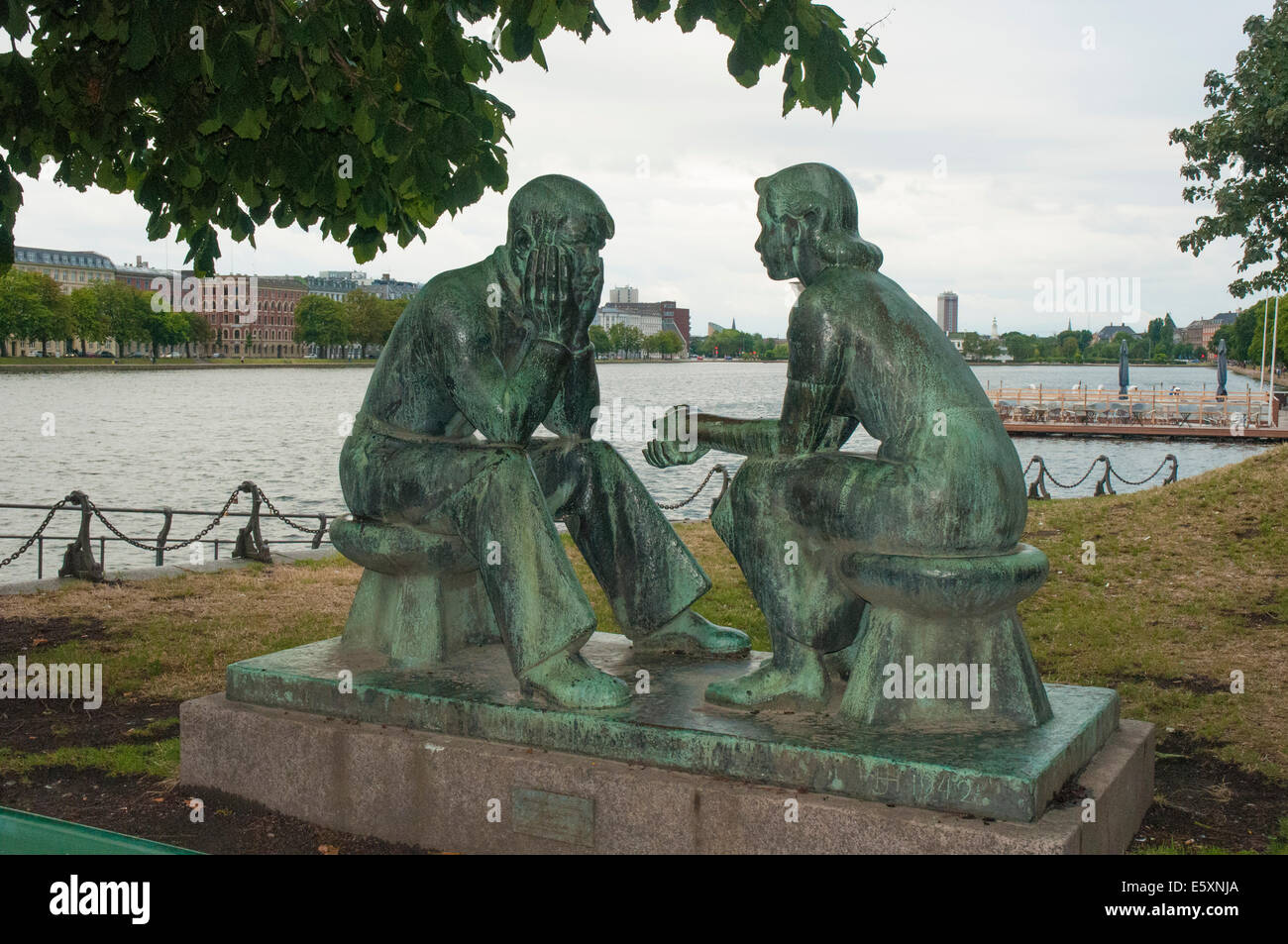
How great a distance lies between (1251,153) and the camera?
12.8 metres

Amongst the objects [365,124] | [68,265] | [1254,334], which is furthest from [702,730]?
[68,265]

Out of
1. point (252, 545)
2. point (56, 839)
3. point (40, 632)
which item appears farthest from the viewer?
point (252, 545)

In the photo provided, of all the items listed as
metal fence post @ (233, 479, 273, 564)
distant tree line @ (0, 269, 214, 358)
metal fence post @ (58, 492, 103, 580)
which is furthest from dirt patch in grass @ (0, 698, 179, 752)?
distant tree line @ (0, 269, 214, 358)

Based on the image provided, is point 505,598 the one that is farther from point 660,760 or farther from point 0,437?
point 0,437

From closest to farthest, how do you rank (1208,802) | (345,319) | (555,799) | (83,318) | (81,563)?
(555,799), (1208,802), (81,563), (83,318), (345,319)

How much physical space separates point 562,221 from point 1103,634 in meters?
5.18

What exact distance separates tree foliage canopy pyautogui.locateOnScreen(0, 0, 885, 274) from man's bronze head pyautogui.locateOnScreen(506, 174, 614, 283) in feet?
2.13

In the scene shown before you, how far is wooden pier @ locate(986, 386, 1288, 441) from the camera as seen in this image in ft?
142

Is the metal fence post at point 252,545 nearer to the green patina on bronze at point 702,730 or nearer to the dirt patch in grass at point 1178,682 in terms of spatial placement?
the green patina on bronze at point 702,730

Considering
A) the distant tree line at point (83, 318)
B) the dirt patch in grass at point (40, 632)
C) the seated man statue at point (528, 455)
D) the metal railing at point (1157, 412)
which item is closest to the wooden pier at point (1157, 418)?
the metal railing at point (1157, 412)

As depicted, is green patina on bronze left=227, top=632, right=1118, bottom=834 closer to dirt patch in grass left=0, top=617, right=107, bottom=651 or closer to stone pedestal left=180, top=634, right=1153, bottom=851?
stone pedestal left=180, top=634, right=1153, bottom=851

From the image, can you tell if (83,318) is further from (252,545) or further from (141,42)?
(141,42)

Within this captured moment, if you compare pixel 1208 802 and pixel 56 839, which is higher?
pixel 56 839

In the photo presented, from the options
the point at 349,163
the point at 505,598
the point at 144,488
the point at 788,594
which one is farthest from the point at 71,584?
the point at 144,488
